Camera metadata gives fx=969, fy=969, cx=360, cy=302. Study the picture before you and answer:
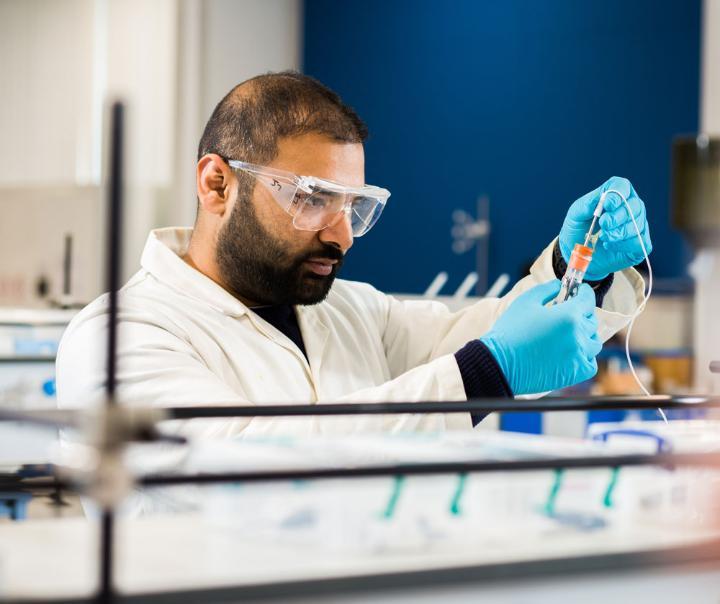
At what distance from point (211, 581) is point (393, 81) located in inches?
222

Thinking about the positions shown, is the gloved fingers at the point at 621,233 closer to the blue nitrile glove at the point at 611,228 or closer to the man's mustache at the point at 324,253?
the blue nitrile glove at the point at 611,228

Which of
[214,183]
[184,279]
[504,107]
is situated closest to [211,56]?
[504,107]

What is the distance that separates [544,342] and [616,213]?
10.6 inches

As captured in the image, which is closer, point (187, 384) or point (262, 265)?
point (187, 384)

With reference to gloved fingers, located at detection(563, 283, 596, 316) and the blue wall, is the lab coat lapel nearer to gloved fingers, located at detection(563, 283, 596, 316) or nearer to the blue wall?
gloved fingers, located at detection(563, 283, 596, 316)

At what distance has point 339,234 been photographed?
5.16ft

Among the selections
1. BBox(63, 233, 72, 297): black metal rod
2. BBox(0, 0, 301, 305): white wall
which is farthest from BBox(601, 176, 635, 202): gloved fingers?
BBox(0, 0, 301, 305): white wall

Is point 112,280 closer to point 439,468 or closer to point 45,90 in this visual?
point 439,468

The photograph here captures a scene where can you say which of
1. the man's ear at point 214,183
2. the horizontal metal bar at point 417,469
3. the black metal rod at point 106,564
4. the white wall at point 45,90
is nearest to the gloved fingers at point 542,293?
the man's ear at point 214,183

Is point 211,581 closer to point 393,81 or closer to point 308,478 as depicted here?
point 308,478

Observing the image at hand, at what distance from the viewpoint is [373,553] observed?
0.65 meters

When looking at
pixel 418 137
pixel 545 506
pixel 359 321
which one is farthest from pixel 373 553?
pixel 418 137

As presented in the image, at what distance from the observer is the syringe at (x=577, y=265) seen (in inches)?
53.2

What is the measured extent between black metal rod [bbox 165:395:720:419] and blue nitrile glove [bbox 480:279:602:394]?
1.60ft
